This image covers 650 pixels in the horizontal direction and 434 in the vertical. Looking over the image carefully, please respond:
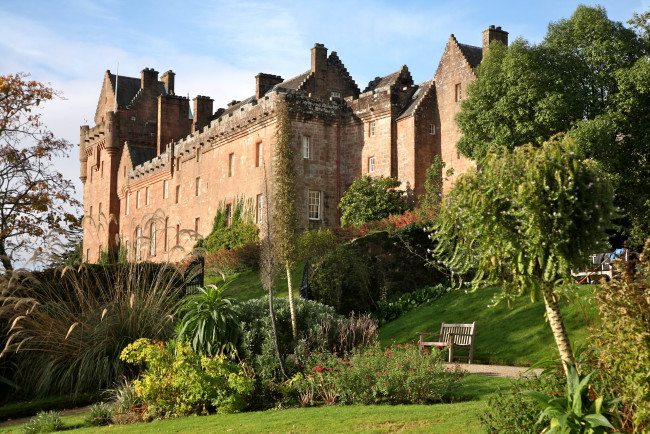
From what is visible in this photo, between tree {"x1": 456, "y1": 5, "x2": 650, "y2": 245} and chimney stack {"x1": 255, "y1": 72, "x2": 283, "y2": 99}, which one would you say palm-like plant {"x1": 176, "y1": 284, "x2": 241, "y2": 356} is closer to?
tree {"x1": 456, "y1": 5, "x2": 650, "y2": 245}

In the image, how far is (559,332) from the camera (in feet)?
27.4

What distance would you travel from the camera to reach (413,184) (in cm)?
3219

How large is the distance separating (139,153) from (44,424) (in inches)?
1759

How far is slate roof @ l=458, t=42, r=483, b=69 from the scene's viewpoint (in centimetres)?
3222

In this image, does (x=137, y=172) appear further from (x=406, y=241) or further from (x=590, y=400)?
(x=590, y=400)

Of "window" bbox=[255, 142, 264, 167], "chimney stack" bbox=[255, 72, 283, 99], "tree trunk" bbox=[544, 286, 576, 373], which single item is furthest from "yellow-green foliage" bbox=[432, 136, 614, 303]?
"chimney stack" bbox=[255, 72, 283, 99]

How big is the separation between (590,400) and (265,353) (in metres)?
6.41

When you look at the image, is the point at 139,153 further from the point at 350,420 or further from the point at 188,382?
the point at 350,420

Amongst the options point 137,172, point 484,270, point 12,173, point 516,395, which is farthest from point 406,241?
point 137,172

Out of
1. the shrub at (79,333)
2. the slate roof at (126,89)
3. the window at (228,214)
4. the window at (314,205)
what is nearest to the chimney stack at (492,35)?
the window at (314,205)

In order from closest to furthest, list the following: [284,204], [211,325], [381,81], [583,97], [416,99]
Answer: [211,325], [284,204], [583,97], [416,99], [381,81]

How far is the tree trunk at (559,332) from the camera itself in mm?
8164

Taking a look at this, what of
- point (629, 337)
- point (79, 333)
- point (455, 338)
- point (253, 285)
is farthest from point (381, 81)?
point (629, 337)

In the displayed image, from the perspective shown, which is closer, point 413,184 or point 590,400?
point 590,400
